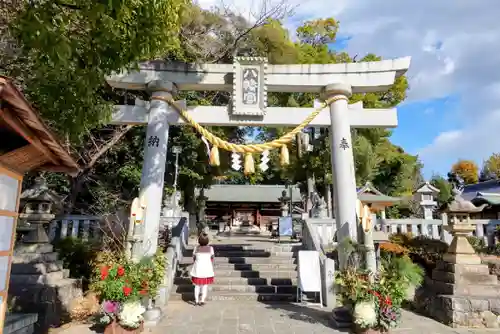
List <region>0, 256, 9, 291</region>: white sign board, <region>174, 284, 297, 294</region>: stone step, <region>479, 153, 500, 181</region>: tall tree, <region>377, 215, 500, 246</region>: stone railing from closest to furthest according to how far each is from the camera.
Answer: <region>0, 256, 9, 291</region>: white sign board
<region>174, 284, 297, 294</region>: stone step
<region>377, 215, 500, 246</region>: stone railing
<region>479, 153, 500, 181</region>: tall tree

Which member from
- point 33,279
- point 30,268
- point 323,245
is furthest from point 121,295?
point 323,245

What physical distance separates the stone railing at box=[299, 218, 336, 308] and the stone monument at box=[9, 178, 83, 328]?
537 centimetres

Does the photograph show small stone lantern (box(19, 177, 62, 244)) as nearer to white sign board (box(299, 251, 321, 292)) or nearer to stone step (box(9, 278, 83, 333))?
stone step (box(9, 278, 83, 333))

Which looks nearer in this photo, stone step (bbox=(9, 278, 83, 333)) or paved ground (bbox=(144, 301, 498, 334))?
stone step (bbox=(9, 278, 83, 333))

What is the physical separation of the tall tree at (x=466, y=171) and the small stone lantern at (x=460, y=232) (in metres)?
39.2

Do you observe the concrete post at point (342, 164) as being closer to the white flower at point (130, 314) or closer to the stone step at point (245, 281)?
the stone step at point (245, 281)

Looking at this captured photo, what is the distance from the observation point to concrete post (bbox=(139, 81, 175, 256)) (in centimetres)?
694

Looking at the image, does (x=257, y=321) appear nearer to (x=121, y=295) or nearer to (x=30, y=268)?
(x=121, y=295)

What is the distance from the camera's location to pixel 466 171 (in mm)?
41938

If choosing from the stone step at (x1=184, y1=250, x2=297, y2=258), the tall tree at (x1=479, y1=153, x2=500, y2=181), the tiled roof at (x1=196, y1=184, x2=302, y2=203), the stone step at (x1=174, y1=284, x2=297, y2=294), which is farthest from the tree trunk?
the tall tree at (x1=479, y1=153, x2=500, y2=181)

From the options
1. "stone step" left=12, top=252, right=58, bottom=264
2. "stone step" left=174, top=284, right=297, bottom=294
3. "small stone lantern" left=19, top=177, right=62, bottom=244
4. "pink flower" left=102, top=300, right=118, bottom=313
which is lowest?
"stone step" left=174, top=284, right=297, bottom=294

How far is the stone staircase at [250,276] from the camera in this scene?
8.30 meters

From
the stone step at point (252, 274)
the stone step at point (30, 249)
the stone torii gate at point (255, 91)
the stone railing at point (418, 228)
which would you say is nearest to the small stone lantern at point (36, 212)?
the stone step at point (30, 249)

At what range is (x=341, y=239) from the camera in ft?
22.7
